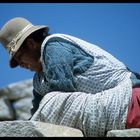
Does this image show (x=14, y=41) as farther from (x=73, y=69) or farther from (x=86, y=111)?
(x=86, y=111)

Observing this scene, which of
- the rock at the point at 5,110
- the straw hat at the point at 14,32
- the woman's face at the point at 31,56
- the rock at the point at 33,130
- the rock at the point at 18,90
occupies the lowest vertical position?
the rock at the point at 5,110

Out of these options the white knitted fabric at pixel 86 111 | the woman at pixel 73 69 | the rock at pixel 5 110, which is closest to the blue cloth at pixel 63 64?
the woman at pixel 73 69

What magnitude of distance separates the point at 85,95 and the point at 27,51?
860mm

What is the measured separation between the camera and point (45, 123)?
3.39 metres

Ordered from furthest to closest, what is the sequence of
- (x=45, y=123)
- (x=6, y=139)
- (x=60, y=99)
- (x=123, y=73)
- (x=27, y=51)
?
(x=27, y=51)
(x=123, y=73)
(x=60, y=99)
(x=45, y=123)
(x=6, y=139)

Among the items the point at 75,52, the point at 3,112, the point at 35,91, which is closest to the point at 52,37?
the point at 75,52

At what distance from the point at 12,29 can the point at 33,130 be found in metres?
1.45

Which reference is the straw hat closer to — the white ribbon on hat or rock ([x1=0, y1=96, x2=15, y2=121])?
the white ribbon on hat

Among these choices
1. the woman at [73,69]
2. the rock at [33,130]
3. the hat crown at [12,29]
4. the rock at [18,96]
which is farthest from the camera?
the rock at [18,96]

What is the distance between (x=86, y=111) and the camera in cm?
358

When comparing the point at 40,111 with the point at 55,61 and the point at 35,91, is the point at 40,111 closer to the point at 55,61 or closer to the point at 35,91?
the point at 55,61

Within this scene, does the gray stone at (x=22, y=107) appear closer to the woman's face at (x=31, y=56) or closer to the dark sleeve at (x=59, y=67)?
the woman's face at (x=31, y=56)

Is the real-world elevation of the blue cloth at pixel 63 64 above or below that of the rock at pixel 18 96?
above

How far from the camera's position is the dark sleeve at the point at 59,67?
12.4 ft
